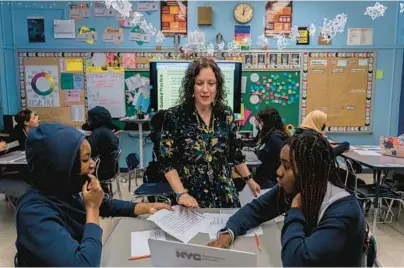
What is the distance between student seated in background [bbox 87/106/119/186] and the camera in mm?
3768

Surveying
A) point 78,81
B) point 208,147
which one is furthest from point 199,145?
point 78,81

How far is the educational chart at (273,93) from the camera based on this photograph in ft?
18.0

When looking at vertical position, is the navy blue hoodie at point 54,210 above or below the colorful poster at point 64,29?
below

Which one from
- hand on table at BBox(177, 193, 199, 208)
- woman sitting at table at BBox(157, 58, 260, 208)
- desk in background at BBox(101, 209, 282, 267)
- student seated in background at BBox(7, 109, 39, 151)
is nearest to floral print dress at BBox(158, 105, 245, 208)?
woman sitting at table at BBox(157, 58, 260, 208)

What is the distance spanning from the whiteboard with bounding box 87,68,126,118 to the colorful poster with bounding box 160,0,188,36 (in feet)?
3.11

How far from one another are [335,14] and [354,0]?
34cm

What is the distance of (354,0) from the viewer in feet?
17.7

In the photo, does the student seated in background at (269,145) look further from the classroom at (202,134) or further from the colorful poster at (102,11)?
the colorful poster at (102,11)

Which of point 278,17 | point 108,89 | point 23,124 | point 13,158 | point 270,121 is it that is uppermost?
point 278,17

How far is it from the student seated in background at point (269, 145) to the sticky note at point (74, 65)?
3190mm

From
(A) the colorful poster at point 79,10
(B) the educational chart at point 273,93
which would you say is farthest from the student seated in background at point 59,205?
(A) the colorful poster at point 79,10

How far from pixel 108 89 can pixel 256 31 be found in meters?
2.37

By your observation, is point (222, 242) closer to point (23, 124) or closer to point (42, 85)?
point (23, 124)

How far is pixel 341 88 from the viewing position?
5.52m
